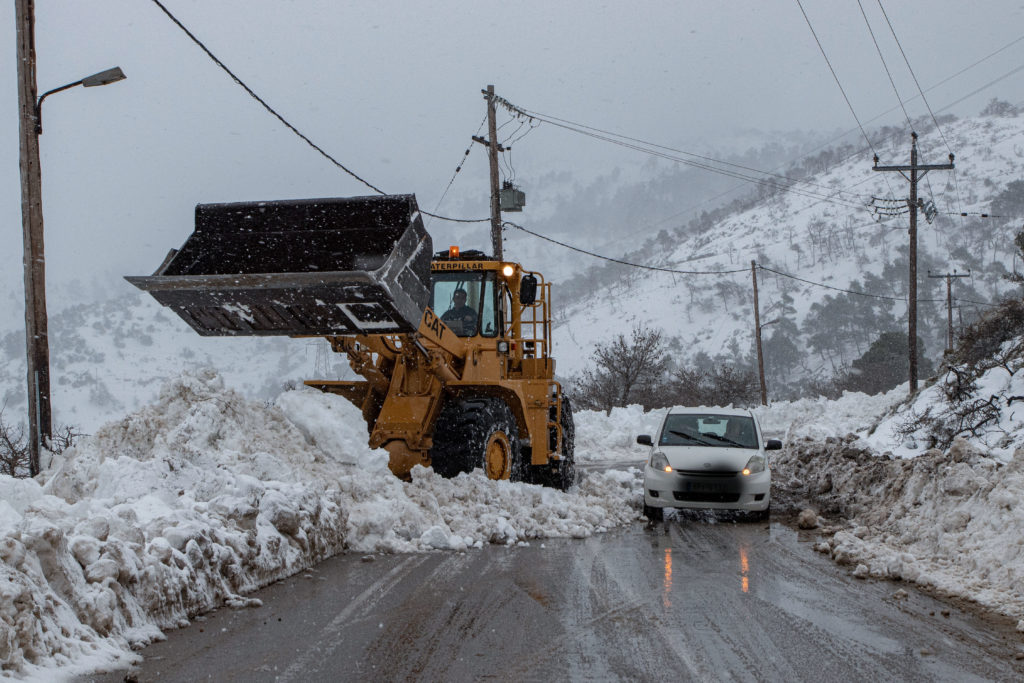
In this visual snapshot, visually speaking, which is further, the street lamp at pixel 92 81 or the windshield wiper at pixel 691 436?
the windshield wiper at pixel 691 436

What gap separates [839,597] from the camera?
21.9ft

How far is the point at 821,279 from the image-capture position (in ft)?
470

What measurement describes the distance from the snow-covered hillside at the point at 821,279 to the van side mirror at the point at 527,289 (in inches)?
3758

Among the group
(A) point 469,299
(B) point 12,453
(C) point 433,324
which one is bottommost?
(B) point 12,453

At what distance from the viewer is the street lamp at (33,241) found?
30.9ft

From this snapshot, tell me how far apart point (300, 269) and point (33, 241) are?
3650 mm

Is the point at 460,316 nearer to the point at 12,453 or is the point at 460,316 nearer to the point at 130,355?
the point at 12,453

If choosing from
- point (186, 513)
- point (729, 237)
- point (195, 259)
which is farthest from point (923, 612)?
point (729, 237)

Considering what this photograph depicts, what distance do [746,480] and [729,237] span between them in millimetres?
185997

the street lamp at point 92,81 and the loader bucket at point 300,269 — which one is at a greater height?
the street lamp at point 92,81

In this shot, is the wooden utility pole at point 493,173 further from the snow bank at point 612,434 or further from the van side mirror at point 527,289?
the van side mirror at point 527,289

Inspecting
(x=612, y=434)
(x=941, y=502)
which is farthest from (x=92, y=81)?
(x=612, y=434)

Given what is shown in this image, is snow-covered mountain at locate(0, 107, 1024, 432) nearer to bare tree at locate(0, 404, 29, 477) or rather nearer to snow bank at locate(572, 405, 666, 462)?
snow bank at locate(572, 405, 666, 462)

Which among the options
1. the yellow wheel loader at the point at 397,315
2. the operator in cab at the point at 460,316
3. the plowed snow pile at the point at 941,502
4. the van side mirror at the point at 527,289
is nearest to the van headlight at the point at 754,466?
the plowed snow pile at the point at 941,502
